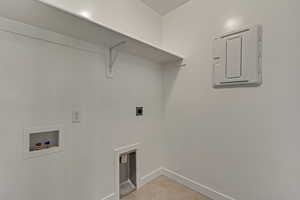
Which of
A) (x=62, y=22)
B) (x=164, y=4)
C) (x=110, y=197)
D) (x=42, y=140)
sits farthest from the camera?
(x=164, y=4)

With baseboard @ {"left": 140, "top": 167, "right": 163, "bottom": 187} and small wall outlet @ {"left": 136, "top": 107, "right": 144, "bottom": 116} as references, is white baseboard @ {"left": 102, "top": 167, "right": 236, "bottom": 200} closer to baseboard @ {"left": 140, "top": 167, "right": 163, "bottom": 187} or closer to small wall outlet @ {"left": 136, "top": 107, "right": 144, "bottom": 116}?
baseboard @ {"left": 140, "top": 167, "right": 163, "bottom": 187}

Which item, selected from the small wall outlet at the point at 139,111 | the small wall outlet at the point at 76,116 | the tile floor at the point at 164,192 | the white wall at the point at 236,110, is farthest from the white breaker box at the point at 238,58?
the small wall outlet at the point at 76,116

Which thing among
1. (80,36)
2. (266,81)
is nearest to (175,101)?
(266,81)

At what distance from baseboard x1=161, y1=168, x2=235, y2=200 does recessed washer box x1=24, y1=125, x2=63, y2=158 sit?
5.84 ft

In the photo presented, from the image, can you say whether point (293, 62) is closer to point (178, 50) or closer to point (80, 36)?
point (178, 50)

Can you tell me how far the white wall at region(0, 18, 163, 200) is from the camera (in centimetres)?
115

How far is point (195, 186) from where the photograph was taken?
2.09 metres

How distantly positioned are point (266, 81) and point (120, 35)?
160 centimetres

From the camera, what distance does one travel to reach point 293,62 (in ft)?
4.43

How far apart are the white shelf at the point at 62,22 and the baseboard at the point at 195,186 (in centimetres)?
201

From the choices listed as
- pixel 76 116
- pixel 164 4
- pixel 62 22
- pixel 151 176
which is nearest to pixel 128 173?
pixel 151 176

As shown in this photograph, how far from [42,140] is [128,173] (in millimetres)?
1337

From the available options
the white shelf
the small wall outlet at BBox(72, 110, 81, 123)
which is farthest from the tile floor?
the white shelf

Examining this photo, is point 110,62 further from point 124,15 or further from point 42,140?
point 42,140
